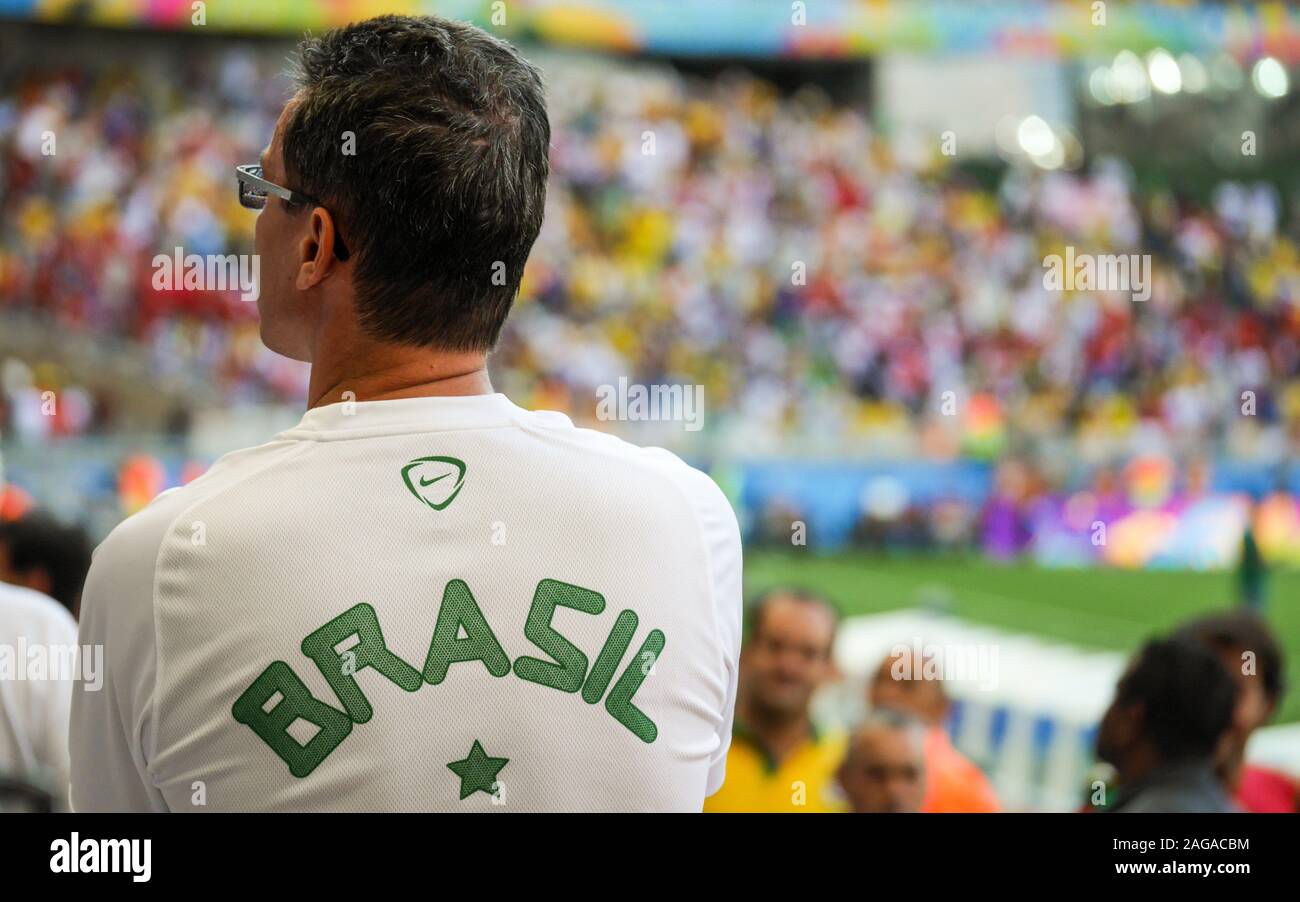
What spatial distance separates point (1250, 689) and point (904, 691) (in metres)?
1.01

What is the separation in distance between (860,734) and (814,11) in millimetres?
17145

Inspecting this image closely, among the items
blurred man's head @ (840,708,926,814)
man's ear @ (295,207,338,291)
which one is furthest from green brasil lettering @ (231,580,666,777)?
blurred man's head @ (840,708,926,814)

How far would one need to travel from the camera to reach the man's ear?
3.80 ft

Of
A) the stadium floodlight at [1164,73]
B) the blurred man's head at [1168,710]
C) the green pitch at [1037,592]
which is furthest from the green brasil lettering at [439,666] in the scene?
the stadium floodlight at [1164,73]

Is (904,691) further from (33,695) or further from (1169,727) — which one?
(33,695)

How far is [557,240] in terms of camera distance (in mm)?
15805

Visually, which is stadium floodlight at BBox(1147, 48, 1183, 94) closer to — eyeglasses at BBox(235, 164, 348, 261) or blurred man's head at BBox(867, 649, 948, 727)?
blurred man's head at BBox(867, 649, 948, 727)

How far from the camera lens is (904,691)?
3646mm

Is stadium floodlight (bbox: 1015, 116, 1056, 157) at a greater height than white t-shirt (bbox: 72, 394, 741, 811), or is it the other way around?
stadium floodlight (bbox: 1015, 116, 1056, 157)

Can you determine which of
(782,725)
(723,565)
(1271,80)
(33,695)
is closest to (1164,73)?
(1271,80)

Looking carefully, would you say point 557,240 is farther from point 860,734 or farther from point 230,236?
point 860,734

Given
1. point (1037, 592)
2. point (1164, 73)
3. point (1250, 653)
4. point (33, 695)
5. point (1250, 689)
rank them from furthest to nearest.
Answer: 1. point (1164, 73)
2. point (1037, 592)
3. point (1250, 653)
4. point (1250, 689)
5. point (33, 695)

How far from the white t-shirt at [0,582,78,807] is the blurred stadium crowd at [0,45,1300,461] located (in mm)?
9581

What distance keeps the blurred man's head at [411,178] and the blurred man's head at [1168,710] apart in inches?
65.4
